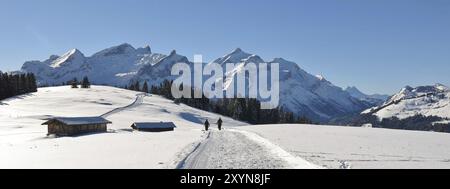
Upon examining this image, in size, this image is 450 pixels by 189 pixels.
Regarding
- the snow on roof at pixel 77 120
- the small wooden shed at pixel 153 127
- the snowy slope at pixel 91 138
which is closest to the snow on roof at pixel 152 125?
the small wooden shed at pixel 153 127

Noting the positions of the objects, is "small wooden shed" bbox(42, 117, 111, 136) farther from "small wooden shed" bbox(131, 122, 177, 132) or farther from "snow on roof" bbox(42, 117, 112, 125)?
"small wooden shed" bbox(131, 122, 177, 132)

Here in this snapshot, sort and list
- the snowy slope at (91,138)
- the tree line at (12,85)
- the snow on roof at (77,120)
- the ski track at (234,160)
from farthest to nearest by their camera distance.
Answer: the tree line at (12,85) < the snow on roof at (77,120) < the snowy slope at (91,138) < the ski track at (234,160)

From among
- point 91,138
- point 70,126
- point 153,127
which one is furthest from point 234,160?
point 153,127

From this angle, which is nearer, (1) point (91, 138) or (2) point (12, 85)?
(1) point (91, 138)

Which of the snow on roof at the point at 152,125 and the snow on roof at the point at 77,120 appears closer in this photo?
the snow on roof at the point at 77,120

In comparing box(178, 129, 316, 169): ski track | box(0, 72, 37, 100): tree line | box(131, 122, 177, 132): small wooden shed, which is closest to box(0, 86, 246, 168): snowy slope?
box(178, 129, 316, 169): ski track

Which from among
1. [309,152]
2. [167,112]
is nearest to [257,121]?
[167,112]

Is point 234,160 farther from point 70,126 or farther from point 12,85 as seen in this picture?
point 12,85

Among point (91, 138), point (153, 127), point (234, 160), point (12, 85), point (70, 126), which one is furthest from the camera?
point (12, 85)

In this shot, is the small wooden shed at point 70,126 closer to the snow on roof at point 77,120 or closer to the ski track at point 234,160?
the snow on roof at point 77,120

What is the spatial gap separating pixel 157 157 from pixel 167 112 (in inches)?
5274

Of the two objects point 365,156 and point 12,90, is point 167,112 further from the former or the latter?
point 365,156

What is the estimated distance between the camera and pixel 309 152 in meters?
33.8
